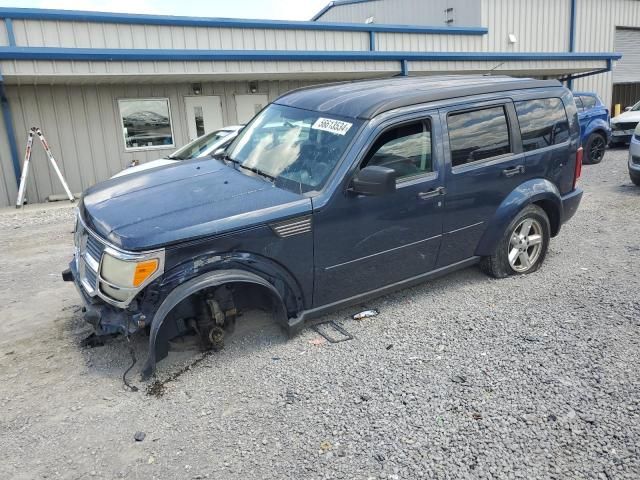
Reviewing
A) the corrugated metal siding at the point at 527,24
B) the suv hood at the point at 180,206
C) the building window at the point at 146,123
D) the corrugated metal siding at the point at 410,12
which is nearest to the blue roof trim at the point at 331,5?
the corrugated metal siding at the point at 410,12

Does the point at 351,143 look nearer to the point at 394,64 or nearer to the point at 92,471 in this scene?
the point at 92,471

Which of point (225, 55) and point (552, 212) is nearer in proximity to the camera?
point (552, 212)

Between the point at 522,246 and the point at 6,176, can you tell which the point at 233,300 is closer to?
the point at 522,246

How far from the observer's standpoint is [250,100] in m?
14.5

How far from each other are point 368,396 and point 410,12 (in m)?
23.6

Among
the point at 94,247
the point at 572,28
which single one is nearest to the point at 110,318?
the point at 94,247

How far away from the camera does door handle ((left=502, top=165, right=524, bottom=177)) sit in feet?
16.1

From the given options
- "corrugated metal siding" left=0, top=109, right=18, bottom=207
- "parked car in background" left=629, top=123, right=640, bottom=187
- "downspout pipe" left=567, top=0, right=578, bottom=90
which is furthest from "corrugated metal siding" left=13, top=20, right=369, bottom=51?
"downspout pipe" left=567, top=0, right=578, bottom=90

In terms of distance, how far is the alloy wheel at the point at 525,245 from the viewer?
5238 millimetres

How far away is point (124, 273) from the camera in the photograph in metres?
3.38

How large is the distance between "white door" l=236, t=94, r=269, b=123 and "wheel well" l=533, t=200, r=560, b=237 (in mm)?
10237

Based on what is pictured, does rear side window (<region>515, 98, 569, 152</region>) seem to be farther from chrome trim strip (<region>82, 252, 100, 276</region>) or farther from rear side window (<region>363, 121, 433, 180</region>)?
chrome trim strip (<region>82, 252, 100, 276</region>)

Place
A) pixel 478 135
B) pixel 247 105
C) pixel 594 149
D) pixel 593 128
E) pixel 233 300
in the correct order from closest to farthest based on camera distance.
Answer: pixel 233 300 → pixel 478 135 → pixel 593 128 → pixel 594 149 → pixel 247 105

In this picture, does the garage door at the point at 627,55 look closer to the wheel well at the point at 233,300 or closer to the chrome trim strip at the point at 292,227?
the chrome trim strip at the point at 292,227
